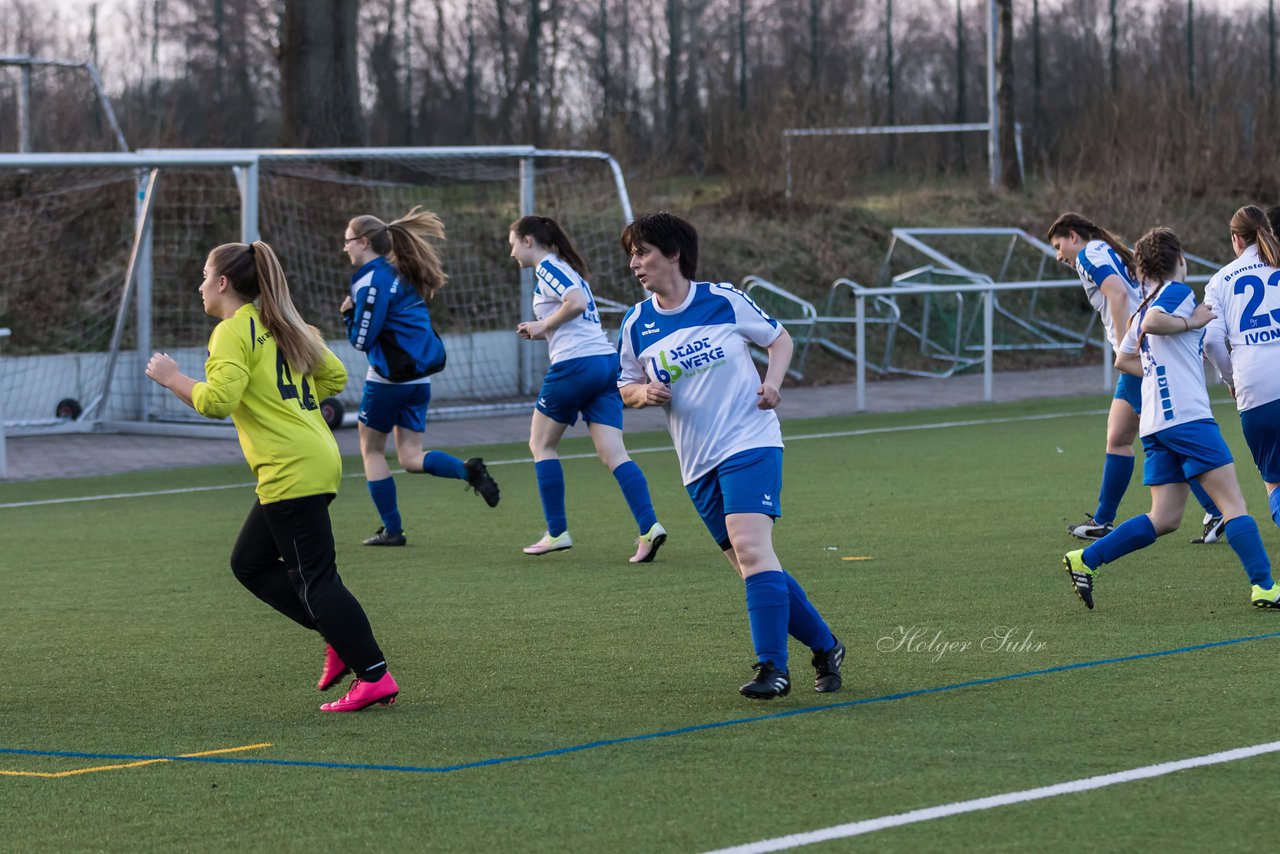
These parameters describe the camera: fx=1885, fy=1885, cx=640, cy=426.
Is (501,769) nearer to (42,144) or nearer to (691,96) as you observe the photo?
(42,144)

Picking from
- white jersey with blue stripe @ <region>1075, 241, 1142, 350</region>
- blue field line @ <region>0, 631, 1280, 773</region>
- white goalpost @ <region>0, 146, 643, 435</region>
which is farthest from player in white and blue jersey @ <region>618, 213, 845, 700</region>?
white goalpost @ <region>0, 146, 643, 435</region>

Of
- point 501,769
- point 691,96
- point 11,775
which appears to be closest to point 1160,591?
point 501,769

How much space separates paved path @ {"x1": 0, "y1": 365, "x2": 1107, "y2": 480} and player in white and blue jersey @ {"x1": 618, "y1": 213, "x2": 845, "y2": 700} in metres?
9.50

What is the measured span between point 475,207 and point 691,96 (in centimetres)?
1224

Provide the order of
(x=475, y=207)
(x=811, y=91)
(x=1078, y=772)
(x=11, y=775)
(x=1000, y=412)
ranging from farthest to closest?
1. (x=811, y=91)
2. (x=475, y=207)
3. (x=1000, y=412)
4. (x=11, y=775)
5. (x=1078, y=772)

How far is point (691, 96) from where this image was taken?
3350cm

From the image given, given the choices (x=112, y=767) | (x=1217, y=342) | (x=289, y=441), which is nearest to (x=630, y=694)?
(x=289, y=441)

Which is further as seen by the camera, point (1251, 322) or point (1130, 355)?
point (1130, 355)

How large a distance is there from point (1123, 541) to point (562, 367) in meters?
3.35

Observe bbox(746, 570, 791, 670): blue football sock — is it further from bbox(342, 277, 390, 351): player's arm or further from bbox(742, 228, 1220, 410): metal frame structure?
bbox(742, 228, 1220, 410): metal frame structure

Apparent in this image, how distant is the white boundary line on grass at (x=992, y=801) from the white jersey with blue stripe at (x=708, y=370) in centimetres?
166

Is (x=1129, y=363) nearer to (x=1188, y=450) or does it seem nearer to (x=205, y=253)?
(x=1188, y=450)

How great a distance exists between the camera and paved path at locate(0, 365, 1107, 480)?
1551 centimetres

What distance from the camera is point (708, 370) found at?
6.22 metres
